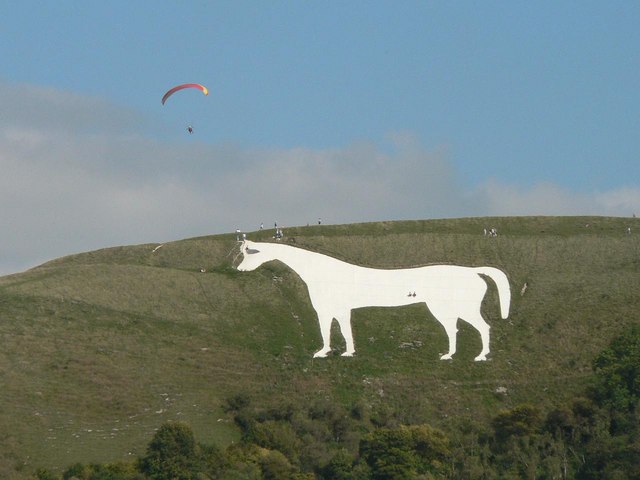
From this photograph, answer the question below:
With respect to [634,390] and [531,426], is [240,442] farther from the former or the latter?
[634,390]

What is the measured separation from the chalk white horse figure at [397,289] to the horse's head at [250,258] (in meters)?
1.77

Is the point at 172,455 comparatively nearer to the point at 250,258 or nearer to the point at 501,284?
the point at 250,258

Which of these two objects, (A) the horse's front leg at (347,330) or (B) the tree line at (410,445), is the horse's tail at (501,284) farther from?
(B) the tree line at (410,445)

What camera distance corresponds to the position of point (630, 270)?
224ft

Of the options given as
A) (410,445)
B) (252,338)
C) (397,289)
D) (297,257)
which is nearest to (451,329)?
(397,289)

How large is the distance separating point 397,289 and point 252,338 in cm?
744

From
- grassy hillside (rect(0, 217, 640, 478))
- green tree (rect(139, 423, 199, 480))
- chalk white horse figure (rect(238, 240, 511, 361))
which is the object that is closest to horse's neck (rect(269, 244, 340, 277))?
chalk white horse figure (rect(238, 240, 511, 361))

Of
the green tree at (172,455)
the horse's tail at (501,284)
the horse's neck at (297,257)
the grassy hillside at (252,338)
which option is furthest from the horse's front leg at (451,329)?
the green tree at (172,455)

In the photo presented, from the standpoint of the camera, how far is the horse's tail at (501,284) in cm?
6319

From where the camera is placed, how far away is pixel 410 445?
48.8 metres

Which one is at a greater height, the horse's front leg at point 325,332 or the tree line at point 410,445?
the horse's front leg at point 325,332

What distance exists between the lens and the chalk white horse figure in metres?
62.1

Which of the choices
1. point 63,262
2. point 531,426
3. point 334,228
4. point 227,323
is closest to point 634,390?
point 531,426

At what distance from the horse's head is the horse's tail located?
420 inches
